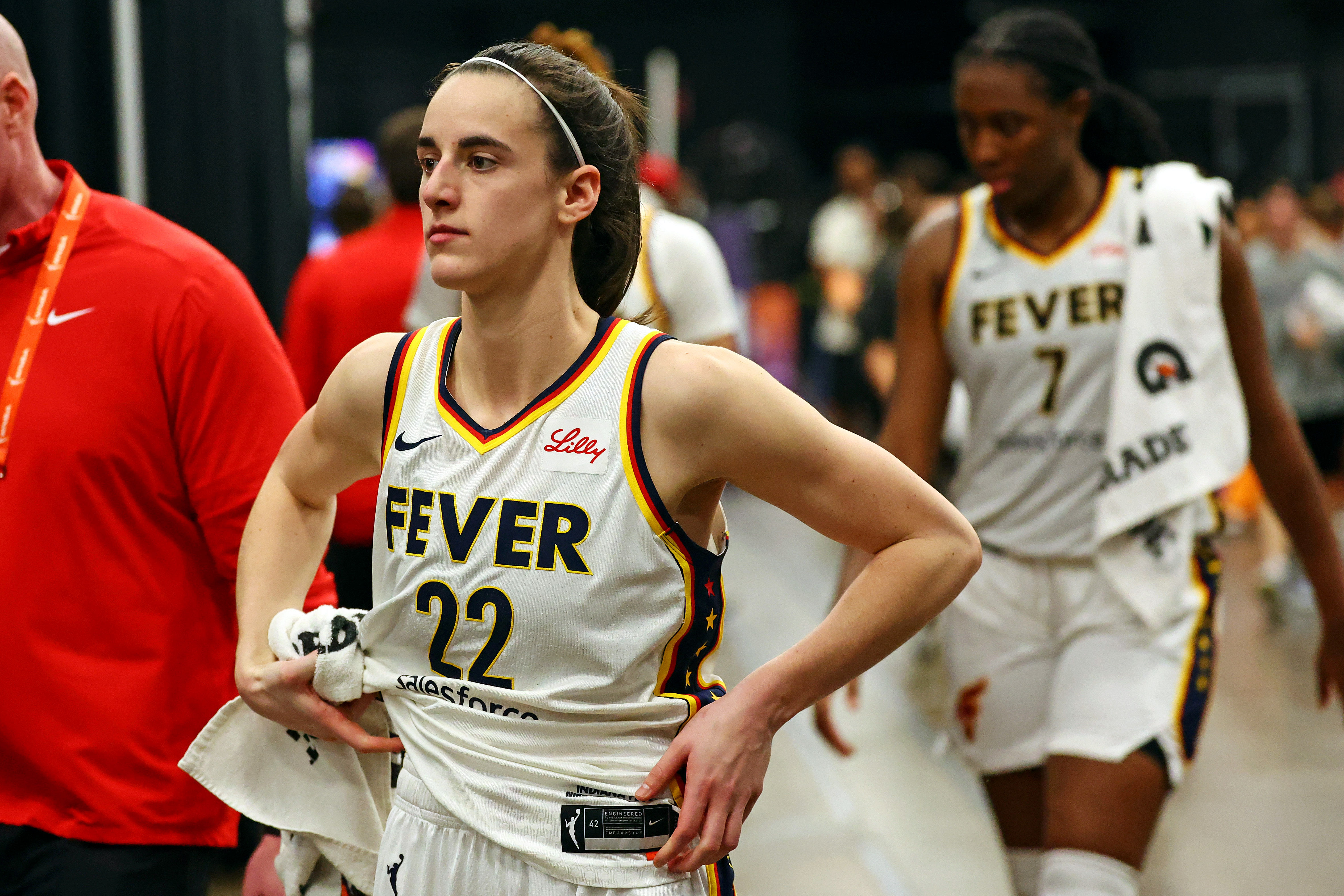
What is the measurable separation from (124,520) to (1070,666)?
184cm

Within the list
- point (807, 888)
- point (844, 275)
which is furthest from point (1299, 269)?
point (807, 888)

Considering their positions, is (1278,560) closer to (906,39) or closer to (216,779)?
(216,779)

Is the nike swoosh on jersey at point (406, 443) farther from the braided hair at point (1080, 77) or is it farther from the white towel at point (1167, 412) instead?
the braided hair at point (1080, 77)

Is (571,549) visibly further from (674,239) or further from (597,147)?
(674,239)

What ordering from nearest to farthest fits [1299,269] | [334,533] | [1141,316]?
[1141,316]
[334,533]
[1299,269]

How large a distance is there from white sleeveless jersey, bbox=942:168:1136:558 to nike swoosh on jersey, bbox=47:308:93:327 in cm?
177

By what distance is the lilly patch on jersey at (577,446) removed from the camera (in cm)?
174

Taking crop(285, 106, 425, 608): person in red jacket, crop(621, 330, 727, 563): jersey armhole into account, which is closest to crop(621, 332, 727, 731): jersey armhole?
crop(621, 330, 727, 563): jersey armhole

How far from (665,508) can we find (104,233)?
1.12 m

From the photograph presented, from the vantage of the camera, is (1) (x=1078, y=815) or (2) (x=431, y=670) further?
(1) (x=1078, y=815)

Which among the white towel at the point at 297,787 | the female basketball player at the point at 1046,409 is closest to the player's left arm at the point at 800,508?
the white towel at the point at 297,787

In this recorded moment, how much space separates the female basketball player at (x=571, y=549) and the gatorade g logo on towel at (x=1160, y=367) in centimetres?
137

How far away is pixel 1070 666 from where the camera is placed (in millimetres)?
2973

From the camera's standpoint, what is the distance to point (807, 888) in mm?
4617
